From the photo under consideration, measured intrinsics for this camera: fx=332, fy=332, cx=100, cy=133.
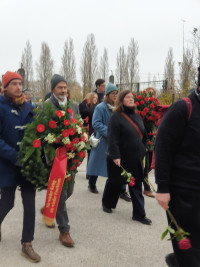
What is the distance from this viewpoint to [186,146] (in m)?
2.47

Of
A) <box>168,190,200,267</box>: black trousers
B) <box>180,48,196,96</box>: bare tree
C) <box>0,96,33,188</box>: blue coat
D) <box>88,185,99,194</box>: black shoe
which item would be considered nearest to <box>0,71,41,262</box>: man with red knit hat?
<box>0,96,33,188</box>: blue coat

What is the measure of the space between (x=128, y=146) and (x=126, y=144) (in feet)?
0.14

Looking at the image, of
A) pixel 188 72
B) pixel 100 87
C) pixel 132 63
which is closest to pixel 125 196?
pixel 100 87

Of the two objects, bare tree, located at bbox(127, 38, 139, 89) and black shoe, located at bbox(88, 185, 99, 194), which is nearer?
black shoe, located at bbox(88, 185, 99, 194)

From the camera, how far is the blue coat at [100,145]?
599 centimetres

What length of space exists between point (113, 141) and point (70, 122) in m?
1.19

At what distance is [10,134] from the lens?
3.58 metres

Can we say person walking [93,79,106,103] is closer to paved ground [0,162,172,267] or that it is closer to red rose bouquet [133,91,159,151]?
red rose bouquet [133,91,159,151]

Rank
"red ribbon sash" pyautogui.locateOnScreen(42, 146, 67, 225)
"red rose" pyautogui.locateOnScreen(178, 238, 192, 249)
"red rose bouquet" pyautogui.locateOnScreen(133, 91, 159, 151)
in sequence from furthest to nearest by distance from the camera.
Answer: "red rose bouquet" pyautogui.locateOnScreen(133, 91, 159, 151) < "red ribbon sash" pyautogui.locateOnScreen(42, 146, 67, 225) < "red rose" pyautogui.locateOnScreen(178, 238, 192, 249)

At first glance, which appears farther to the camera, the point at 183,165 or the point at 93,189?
the point at 93,189

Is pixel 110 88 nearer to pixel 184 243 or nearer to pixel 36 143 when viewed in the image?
pixel 36 143

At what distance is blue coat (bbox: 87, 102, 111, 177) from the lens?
599cm

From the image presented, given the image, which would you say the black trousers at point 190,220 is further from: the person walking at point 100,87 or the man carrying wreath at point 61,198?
the person walking at point 100,87

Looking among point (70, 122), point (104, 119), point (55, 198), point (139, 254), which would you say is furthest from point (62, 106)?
point (104, 119)
